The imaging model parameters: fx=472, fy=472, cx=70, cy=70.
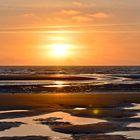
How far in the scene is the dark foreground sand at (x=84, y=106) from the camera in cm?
2073

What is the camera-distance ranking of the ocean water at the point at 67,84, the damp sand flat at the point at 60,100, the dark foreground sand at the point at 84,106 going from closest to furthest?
the dark foreground sand at the point at 84,106
the damp sand flat at the point at 60,100
the ocean water at the point at 67,84

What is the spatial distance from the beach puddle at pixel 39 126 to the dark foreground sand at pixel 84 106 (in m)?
0.54

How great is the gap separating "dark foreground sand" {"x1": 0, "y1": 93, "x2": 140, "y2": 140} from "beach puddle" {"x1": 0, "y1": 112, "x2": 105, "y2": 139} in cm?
54

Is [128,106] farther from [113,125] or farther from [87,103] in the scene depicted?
[113,125]

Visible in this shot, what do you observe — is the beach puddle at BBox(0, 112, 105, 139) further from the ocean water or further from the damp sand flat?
the ocean water

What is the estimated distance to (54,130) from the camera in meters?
20.9

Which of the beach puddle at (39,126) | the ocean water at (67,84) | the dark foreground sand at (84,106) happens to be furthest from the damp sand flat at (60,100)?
the ocean water at (67,84)

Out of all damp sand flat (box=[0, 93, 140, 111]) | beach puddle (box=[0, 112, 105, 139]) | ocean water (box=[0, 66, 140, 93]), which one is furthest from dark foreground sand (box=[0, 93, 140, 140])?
ocean water (box=[0, 66, 140, 93])

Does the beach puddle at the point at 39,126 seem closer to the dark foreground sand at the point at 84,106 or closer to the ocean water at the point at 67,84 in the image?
the dark foreground sand at the point at 84,106

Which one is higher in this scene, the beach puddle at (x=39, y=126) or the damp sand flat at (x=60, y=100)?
the damp sand flat at (x=60, y=100)

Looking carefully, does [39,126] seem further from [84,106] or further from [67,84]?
[67,84]

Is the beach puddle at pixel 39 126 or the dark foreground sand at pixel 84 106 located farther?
the dark foreground sand at pixel 84 106

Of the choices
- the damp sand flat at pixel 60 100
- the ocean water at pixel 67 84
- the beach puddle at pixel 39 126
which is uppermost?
the ocean water at pixel 67 84

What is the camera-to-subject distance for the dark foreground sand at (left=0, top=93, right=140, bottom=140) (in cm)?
2073
